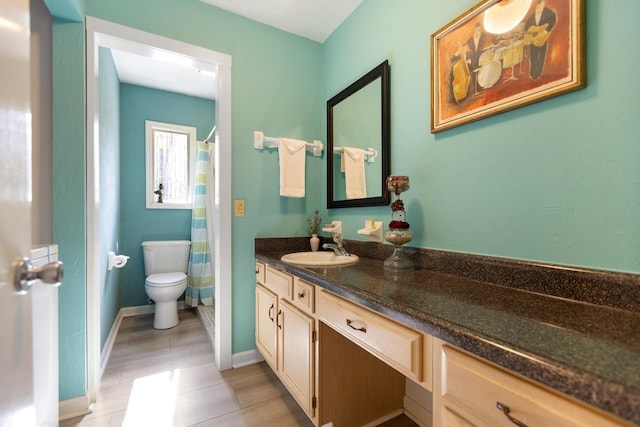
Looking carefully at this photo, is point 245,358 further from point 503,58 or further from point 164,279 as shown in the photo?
point 503,58

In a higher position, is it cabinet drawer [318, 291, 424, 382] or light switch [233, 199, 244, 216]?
light switch [233, 199, 244, 216]

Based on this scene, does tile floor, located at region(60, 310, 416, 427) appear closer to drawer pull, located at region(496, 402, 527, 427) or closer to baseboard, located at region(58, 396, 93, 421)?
baseboard, located at region(58, 396, 93, 421)

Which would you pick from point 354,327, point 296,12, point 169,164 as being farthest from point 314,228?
point 169,164

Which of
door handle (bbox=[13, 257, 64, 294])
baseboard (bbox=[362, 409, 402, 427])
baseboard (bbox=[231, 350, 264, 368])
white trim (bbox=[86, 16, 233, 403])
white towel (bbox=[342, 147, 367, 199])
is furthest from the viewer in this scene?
baseboard (bbox=[231, 350, 264, 368])

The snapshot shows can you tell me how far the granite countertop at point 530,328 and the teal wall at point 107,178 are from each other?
1.85 m

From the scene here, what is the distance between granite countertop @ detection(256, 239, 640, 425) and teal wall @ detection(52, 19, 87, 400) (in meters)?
1.41

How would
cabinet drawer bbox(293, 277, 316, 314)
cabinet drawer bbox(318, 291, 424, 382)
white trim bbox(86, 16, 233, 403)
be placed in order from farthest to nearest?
white trim bbox(86, 16, 233, 403) < cabinet drawer bbox(293, 277, 316, 314) < cabinet drawer bbox(318, 291, 424, 382)

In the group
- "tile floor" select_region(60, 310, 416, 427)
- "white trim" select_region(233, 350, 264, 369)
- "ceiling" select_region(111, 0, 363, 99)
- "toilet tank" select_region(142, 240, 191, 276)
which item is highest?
"ceiling" select_region(111, 0, 363, 99)

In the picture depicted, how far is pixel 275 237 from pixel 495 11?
1.74 meters

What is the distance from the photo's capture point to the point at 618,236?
78 cm

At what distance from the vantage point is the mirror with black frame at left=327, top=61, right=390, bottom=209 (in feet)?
5.21

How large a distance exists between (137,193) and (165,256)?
0.78 meters

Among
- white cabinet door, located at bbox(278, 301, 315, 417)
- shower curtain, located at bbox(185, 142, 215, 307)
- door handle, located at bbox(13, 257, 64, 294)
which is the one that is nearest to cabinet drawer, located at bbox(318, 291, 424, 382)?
white cabinet door, located at bbox(278, 301, 315, 417)

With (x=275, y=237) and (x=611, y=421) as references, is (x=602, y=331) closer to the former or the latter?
(x=611, y=421)
